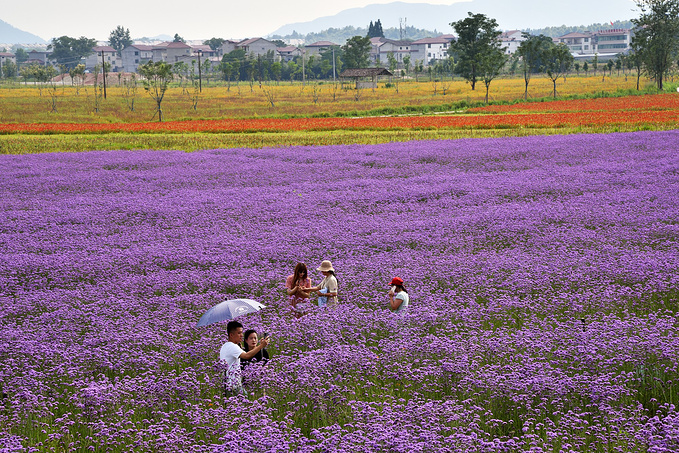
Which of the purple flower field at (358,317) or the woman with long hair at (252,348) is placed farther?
the woman with long hair at (252,348)

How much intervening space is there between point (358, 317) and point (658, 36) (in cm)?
9749

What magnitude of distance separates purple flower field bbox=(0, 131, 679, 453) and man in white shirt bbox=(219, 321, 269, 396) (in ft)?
0.60

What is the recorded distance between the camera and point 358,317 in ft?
31.8

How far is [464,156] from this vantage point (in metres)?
29.5

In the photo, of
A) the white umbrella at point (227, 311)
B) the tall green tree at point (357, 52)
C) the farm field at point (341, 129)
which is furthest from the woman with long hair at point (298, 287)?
the tall green tree at point (357, 52)

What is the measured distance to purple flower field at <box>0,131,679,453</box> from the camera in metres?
6.47

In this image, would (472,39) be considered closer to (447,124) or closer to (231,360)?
(447,124)

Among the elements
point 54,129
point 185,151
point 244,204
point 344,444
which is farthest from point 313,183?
point 54,129

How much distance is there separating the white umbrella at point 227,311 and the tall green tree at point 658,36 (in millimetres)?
92391

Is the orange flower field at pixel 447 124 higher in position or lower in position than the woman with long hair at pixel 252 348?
higher

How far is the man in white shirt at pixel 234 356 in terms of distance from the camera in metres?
7.61

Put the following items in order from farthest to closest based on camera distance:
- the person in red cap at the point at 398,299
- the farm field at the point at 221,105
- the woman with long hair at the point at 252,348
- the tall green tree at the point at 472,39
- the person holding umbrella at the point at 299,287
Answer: the tall green tree at the point at 472,39 → the farm field at the point at 221,105 → the person holding umbrella at the point at 299,287 → the person in red cap at the point at 398,299 → the woman with long hair at the point at 252,348

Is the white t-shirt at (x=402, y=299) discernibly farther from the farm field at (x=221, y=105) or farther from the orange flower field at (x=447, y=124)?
the farm field at (x=221, y=105)

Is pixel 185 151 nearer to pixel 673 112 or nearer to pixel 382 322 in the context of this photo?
pixel 382 322
